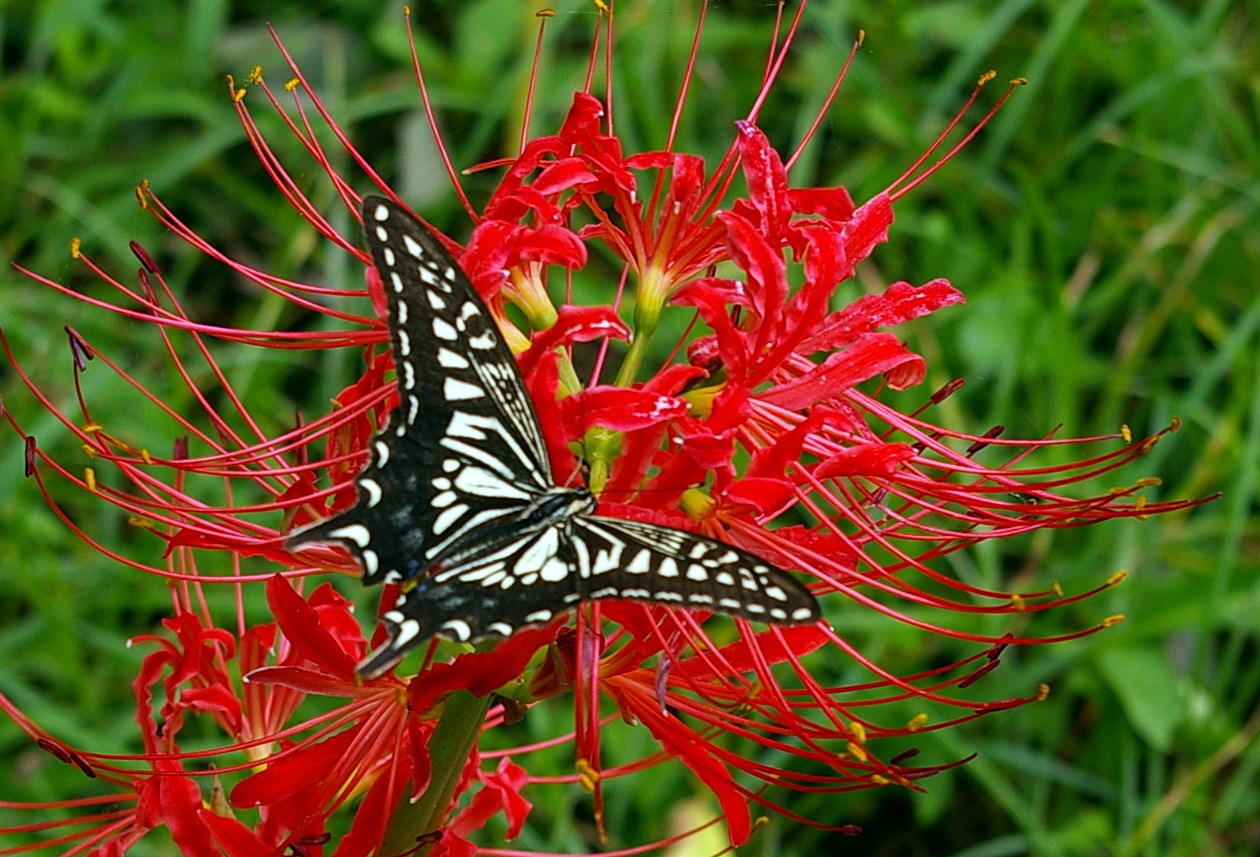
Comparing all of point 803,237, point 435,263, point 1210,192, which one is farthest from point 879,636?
point 435,263

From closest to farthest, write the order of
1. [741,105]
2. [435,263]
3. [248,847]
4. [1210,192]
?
[435,263] → [248,847] → [1210,192] → [741,105]

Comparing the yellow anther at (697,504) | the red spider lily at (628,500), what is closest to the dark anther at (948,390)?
the red spider lily at (628,500)

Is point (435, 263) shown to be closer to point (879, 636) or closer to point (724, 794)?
point (724, 794)

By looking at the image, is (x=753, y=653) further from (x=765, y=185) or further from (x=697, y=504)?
(x=765, y=185)

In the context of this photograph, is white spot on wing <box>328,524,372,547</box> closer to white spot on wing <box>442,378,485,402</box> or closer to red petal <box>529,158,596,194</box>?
white spot on wing <box>442,378,485,402</box>

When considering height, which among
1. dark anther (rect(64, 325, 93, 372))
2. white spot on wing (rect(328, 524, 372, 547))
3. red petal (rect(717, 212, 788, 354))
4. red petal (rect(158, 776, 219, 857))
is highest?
dark anther (rect(64, 325, 93, 372))

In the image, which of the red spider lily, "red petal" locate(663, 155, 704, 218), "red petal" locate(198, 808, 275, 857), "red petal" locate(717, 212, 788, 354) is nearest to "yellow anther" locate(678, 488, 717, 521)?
the red spider lily
